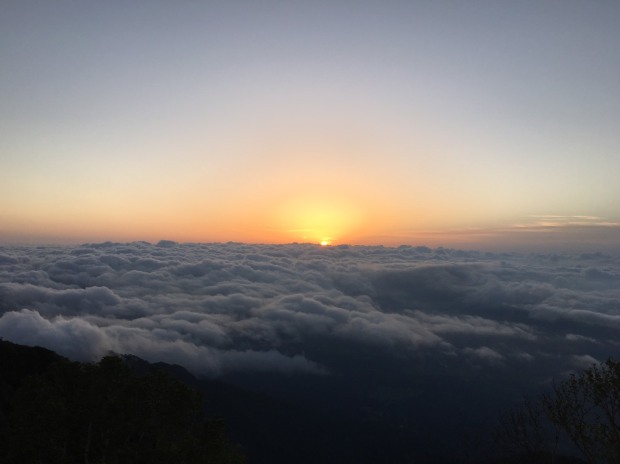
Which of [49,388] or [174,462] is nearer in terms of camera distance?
[174,462]

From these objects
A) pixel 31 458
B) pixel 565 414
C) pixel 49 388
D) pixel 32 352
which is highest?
pixel 49 388

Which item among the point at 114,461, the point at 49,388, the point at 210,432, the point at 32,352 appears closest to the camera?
the point at 114,461

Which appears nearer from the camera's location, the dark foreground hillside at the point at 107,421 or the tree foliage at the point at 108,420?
the dark foreground hillside at the point at 107,421

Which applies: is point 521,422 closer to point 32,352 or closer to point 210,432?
point 210,432

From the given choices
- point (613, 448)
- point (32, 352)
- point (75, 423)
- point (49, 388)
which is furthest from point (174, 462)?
point (32, 352)

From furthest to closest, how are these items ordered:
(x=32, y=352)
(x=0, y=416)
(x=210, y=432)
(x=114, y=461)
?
(x=32, y=352)
(x=0, y=416)
(x=210, y=432)
(x=114, y=461)

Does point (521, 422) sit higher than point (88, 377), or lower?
lower

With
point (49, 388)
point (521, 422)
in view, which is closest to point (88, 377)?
point (49, 388)

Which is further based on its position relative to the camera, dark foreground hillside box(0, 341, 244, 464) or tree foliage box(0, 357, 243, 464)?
tree foliage box(0, 357, 243, 464)
